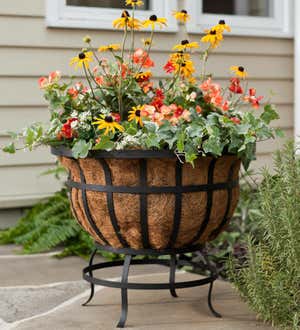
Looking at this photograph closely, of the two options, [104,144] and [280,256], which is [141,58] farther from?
[280,256]

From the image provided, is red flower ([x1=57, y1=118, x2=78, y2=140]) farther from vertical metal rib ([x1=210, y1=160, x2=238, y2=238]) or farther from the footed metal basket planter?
vertical metal rib ([x1=210, y1=160, x2=238, y2=238])

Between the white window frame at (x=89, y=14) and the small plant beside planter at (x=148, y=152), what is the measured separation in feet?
5.94

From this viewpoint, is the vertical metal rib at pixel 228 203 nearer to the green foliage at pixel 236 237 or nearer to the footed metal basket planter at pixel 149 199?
the footed metal basket planter at pixel 149 199

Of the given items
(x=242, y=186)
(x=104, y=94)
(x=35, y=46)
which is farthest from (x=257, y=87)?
(x=104, y=94)

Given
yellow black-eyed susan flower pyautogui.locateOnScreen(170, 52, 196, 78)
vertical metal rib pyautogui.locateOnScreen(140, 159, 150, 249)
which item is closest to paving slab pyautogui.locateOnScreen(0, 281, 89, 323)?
vertical metal rib pyautogui.locateOnScreen(140, 159, 150, 249)

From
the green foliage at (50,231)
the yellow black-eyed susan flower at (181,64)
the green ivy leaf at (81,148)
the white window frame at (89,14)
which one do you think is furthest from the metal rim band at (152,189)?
the white window frame at (89,14)

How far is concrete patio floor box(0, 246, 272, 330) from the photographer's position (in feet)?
9.10

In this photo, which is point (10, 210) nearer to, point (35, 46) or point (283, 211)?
point (35, 46)

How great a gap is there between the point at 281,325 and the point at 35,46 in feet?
8.87

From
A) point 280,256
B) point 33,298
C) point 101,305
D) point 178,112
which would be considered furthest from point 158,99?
point 33,298

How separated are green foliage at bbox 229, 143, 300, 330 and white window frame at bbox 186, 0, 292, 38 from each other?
2.66m

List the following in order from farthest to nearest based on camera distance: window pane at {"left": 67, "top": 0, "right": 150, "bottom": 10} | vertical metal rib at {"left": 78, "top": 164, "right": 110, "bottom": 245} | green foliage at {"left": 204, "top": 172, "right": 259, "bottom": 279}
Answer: window pane at {"left": 67, "top": 0, "right": 150, "bottom": 10} → green foliage at {"left": 204, "top": 172, "right": 259, "bottom": 279} → vertical metal rib at {"left": 78, "top": 164, "right": 110, "bottom": 245}

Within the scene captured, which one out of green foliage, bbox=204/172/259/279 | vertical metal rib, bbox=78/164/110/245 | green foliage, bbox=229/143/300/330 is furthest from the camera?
green foliage, bbox=204/172/259/279

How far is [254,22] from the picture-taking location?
17.7ft
